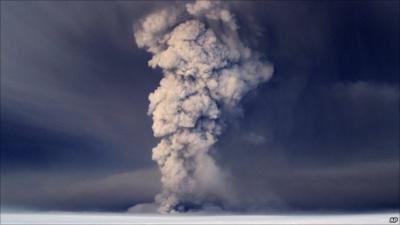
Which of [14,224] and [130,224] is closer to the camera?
[14,224]

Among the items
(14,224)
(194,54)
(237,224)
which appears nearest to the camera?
(14,224)

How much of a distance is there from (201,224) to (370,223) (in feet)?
20.2

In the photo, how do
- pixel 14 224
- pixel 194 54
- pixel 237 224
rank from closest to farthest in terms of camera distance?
pixel 14 224 → pixel 237 224 → pixel 194 54

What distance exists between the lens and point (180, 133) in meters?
31.5

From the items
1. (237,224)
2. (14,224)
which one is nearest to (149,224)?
(237,224)

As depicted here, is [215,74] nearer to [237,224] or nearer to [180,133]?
[180,133]

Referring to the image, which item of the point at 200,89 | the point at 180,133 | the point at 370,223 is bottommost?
the point at 370,223

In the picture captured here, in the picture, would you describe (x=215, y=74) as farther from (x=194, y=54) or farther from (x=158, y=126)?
(x=158, y=126)

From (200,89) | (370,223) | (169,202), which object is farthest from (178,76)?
(370,223)

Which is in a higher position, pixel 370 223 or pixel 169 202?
pixel 169 202

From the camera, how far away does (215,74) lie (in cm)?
3150

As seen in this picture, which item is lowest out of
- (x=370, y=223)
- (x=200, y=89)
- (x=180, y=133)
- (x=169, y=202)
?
(x=370, y=223)

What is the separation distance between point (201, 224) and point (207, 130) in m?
9.78

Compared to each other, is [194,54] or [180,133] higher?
[194,54]
